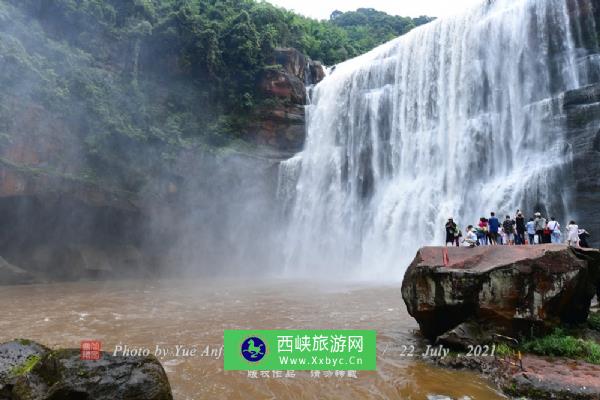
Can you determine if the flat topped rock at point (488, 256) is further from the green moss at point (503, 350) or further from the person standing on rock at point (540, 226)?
the person standing on rock at point (540, 226)

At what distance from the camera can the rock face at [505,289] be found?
731 cm

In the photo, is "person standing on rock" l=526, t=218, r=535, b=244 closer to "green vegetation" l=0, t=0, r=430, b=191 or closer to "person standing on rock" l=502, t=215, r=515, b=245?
"person standing on rock" l=502, t=215, r=515, b=245

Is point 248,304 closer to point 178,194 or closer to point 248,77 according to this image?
point 178,194

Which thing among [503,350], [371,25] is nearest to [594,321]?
[503,350]

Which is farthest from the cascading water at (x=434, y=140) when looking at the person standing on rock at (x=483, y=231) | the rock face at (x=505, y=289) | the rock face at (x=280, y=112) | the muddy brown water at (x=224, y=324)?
the rock face at (x=505, y=289)

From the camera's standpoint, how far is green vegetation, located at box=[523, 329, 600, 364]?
22.3ft

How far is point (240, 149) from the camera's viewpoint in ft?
93.2

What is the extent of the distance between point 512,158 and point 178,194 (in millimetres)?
18153

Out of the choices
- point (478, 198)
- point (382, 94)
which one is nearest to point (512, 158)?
point (478, 198)

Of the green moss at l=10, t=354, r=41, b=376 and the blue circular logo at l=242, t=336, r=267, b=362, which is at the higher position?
the green moss at l=10, t=354, r=41, b=376

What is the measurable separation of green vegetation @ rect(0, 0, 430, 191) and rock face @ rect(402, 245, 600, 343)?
20.3 metres

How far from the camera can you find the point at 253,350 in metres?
6.39

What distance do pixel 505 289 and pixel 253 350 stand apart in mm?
4355

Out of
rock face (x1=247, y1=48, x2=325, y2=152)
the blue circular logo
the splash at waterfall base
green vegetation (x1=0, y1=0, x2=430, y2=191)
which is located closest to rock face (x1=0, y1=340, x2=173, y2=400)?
the blue circular logo
